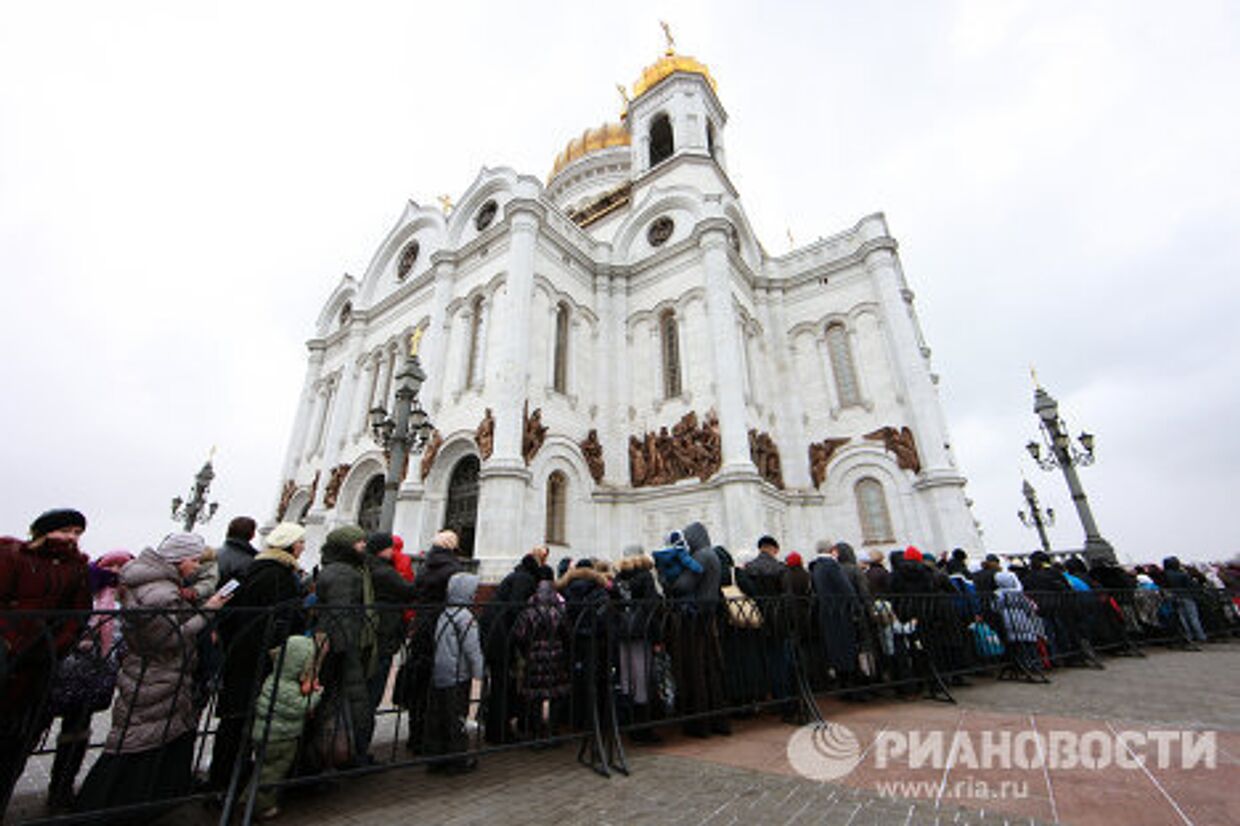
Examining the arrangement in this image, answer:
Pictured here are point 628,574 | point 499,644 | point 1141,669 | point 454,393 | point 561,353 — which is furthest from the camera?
point 561,353

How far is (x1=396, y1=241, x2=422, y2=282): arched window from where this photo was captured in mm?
21141

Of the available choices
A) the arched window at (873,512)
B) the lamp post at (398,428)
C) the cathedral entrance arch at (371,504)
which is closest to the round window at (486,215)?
the cathedral entrance arch at (371,504)

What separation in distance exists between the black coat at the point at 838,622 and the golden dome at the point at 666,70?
977 inches

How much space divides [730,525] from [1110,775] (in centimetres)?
1044

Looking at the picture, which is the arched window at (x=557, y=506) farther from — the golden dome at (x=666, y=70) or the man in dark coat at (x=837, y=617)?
the golden dome at (x=666, y=70)

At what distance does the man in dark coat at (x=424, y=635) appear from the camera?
13.0ft

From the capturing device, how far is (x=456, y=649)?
3.87 m

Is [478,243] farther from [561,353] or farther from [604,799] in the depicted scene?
[604,799]

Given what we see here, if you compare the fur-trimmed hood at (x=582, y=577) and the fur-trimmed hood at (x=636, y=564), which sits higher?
the fur-trimmed hood at (x=636, y=564)

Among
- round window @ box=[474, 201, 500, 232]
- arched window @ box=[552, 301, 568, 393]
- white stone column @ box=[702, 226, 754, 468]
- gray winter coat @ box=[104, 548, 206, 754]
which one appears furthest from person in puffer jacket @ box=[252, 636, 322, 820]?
round window @ box=[474, 201, 500, 232]

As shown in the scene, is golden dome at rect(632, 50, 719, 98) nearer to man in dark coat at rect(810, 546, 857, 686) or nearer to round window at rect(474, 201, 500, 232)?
round window at rect(474, 201, 500, 232)

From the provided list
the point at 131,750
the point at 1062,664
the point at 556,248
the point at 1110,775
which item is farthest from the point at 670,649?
the point at 556,248

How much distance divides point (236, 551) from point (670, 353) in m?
14.6

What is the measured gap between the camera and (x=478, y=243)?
17.6 m
